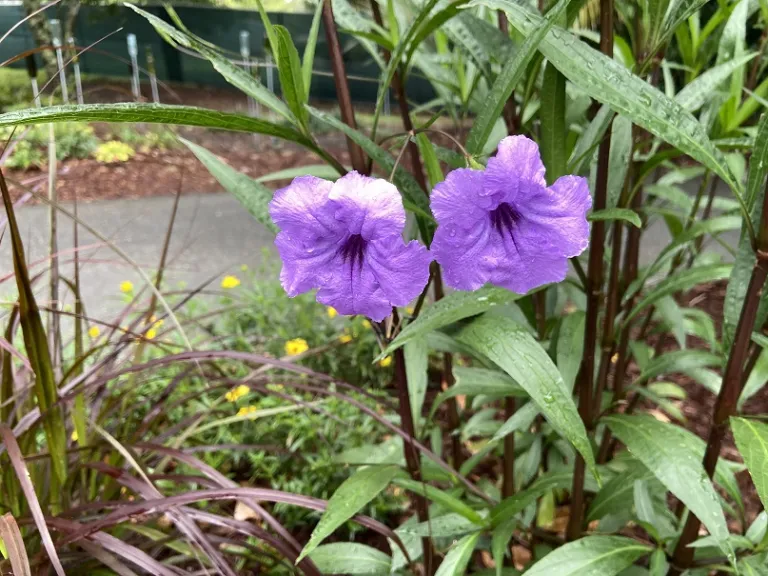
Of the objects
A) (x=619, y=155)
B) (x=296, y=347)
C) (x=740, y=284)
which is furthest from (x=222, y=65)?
(x=296, y=347)

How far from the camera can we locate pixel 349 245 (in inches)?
22.5

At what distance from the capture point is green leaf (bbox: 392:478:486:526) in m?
0.84

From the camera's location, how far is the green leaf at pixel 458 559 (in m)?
0.83

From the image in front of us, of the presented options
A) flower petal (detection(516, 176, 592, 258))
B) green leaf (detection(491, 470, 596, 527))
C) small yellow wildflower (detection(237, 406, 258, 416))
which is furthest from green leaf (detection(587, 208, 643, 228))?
small yellow wildflower (detection(237, 406, 258, 416))

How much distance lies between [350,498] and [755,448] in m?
0.45

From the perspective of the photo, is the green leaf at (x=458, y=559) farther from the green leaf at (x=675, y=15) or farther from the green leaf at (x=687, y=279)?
the green leaf at (x=675, y=15)

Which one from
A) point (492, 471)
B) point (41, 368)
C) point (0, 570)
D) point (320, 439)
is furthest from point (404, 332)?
point (492, 471)

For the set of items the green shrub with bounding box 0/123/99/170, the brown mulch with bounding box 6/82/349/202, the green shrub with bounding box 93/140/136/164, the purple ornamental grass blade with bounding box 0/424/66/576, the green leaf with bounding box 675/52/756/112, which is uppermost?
the green shrub with bounding box 0/123/99/170

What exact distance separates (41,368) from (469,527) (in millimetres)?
618

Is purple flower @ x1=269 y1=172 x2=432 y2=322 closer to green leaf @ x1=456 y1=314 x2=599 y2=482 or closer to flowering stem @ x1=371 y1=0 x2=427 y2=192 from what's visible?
green leaf @ x1=456 y1=314 x2=599 y2=482

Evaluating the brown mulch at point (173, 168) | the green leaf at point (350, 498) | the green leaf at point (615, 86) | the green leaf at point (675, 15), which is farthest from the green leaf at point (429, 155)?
the brown mulch at point (173, 168)

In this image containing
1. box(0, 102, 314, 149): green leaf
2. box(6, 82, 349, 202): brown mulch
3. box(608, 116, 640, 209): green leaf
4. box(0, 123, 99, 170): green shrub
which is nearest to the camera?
box(0, 102, 314, 149): green leaf

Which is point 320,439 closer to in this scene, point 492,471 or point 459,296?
point 492,471

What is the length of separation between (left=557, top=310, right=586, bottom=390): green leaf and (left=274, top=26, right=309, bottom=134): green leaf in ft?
1.54
